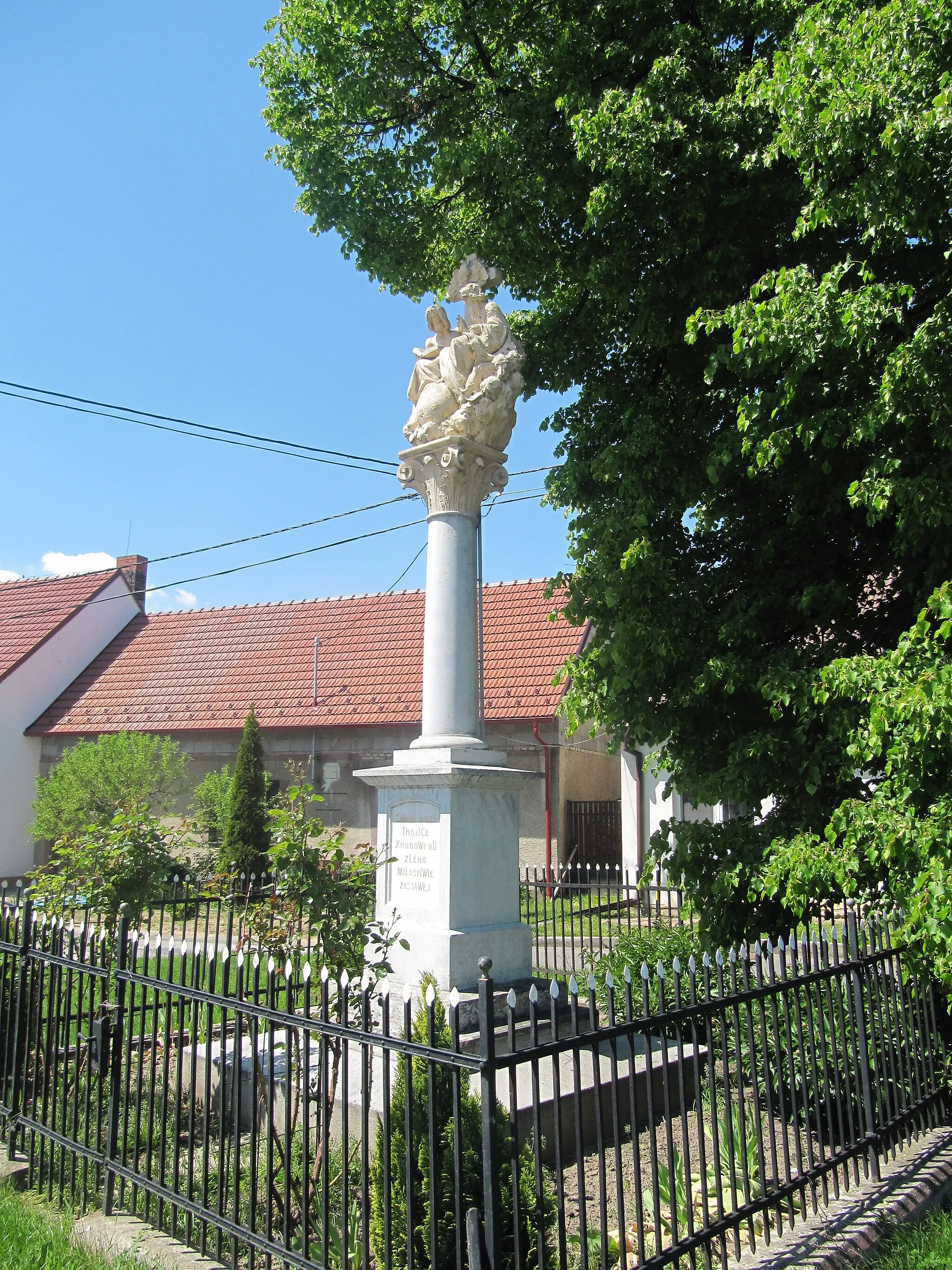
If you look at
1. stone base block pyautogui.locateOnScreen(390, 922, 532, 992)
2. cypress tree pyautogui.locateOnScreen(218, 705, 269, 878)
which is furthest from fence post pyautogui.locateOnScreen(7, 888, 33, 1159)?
cypress tree pyautogui.locateOnScreen(218, 705, 269, 878)

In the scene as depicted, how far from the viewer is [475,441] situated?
704 cm

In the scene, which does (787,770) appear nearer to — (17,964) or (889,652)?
(889,652)

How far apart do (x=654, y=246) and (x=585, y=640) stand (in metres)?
11.4

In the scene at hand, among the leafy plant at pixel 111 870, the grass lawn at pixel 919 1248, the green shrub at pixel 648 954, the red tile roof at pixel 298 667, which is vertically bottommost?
the grass lawn at pixel 919 1248

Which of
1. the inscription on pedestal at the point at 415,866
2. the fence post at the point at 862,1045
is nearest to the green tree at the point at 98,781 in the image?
the inscription on pedestal at the point at 415,866

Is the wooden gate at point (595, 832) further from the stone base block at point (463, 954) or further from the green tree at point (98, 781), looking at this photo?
the stone base block at point (463, 954)

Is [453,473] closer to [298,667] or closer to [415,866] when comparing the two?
[415,866]

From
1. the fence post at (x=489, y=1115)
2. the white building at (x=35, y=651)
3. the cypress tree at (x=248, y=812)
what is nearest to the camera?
the fence post at (x=489, y=1115)

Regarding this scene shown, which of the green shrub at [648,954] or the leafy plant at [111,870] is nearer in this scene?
the leafy plant at [111,870]

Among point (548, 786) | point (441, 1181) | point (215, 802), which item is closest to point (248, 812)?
point (215, 802)

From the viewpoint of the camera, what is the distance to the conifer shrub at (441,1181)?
3.06 metres

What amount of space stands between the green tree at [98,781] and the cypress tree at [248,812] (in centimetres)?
116

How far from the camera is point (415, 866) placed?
252 inches

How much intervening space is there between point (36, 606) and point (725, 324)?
21.1 m
